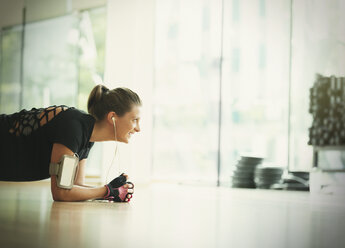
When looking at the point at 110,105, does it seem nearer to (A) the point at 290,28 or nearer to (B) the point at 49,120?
(B) the point at 49,120

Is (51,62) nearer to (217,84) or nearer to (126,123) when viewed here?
(217,84)

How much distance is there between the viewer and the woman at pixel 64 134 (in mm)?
1765

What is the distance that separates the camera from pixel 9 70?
4.59 metres

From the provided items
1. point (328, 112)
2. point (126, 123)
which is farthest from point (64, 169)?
point (328, 112)

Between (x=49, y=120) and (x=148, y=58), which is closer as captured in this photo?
A: (x=49, y=120)

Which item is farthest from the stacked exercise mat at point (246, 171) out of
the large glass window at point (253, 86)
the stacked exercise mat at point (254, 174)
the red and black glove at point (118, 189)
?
the red and black glove at point (118, 189)

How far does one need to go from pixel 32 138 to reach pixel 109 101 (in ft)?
1.15

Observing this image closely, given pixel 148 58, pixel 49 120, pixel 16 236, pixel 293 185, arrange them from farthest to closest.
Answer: pixel 148 58 → pixel 293 185 → pixel 49 120 → pixel 16 236

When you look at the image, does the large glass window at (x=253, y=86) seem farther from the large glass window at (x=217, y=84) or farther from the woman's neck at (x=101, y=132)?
the woman's neck at (x=101, y=132)

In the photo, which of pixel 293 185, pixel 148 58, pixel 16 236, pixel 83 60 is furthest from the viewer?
pixel 83 60

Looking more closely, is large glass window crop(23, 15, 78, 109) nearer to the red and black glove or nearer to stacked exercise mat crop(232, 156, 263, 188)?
stacked exercise mat crop(232, 156, 263, 188)

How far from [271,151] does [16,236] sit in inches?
132

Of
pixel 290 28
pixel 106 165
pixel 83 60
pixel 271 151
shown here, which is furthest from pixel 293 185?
pixel 83 60

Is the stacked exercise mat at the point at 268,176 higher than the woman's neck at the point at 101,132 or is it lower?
lower
